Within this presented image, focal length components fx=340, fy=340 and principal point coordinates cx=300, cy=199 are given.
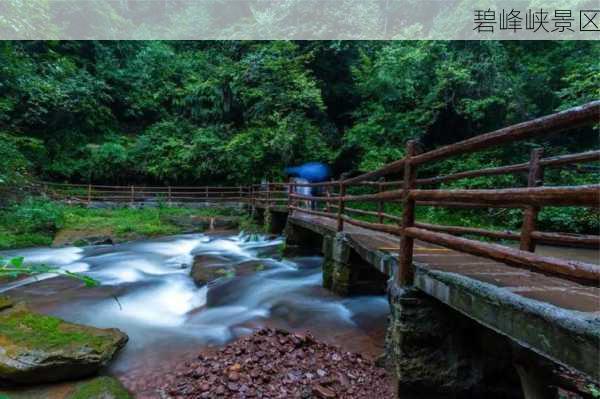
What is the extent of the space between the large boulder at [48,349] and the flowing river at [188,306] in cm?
23

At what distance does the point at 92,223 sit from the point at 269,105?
8487 millimetres

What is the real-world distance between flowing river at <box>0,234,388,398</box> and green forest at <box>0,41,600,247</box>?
258 inches

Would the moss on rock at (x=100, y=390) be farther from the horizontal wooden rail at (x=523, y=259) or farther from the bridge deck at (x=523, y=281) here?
the horizontal wooden rail at (x=523, y=259)

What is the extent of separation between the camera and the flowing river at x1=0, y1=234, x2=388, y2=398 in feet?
11.7

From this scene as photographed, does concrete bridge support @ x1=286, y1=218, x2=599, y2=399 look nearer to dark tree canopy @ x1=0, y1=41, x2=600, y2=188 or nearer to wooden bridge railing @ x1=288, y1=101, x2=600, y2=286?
wooden bridge railing @ x1=288, y1=101, x2=600, y2=286

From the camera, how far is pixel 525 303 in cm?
147

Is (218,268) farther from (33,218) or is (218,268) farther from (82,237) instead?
(33,218)

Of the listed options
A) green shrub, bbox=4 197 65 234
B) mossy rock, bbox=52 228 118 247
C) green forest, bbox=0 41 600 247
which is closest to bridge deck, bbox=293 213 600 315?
green forest, bbox=0 41 600 247

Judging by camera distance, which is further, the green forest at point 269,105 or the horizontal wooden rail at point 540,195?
the green forest at point 269,105

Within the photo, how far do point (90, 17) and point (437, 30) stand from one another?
1939cm

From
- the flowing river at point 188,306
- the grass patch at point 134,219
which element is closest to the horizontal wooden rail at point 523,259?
the flowing river at point 188,306

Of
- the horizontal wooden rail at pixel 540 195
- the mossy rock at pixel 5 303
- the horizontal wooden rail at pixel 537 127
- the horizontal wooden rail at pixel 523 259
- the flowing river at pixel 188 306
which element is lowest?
the flowing river at pixel 188 306

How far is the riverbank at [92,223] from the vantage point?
10.1 m

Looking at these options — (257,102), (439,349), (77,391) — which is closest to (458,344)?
(439,349)
